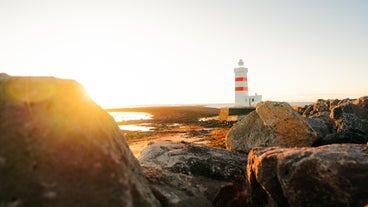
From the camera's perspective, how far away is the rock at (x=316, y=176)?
3525 millimetres

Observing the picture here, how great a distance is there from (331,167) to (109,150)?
8.08ft

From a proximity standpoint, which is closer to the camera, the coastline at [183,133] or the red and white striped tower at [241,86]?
the coastline at [183,133]

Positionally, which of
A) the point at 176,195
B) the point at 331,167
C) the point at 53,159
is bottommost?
the point at 176,195

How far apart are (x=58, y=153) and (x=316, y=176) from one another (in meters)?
2.76

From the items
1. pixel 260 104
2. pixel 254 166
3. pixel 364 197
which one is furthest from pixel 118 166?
pixel 260 104

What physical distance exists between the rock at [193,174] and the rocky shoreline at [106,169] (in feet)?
0.06

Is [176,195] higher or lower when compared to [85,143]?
lower

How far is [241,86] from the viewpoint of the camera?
56.9 meters

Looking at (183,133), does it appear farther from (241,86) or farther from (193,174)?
(241,86)

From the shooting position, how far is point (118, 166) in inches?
117

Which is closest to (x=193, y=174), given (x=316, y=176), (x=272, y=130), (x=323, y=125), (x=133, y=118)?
(x=316, y=176)

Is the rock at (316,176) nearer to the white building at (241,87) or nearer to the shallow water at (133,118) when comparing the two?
the shallow water at (133,118)

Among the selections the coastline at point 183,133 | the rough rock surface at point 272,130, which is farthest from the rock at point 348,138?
the coastline at point 183,133

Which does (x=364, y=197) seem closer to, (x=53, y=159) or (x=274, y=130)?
(x=53, y=159)
